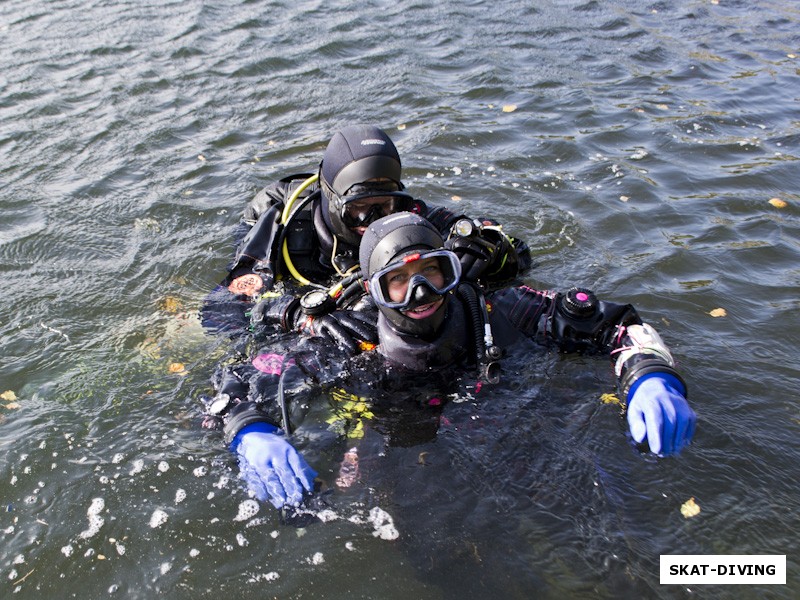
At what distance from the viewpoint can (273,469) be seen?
132 inches

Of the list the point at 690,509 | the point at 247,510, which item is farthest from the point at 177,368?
the point at 690,509

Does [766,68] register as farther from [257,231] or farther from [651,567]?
[651,567]

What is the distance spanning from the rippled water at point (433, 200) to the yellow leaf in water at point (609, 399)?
7 centimetres

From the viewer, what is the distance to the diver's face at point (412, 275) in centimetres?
348

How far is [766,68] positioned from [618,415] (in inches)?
279

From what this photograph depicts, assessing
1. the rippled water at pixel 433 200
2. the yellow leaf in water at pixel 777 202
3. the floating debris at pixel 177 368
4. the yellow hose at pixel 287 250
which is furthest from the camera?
the yellow leaf in water at pixel 777 202

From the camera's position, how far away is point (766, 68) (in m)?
8.78

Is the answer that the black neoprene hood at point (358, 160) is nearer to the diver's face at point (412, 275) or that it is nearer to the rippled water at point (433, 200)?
the diver's face at point (412, 275)

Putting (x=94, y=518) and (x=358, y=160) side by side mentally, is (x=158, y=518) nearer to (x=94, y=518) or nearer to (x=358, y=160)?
(x=94, y=518)

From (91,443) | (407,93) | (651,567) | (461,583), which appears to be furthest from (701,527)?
(407,93)

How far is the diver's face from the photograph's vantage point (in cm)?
348

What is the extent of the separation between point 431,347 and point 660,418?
1195 millimetres

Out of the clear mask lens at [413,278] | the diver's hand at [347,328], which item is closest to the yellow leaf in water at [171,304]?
the diver's hand at [347,328]

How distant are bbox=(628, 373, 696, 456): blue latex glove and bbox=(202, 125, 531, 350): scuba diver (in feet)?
4.79
